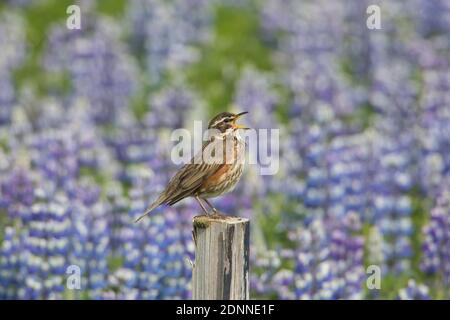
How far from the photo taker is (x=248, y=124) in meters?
13.7

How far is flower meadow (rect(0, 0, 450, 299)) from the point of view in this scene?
32.9 ft

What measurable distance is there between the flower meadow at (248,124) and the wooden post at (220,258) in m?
0.77

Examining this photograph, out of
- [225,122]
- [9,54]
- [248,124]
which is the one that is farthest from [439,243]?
[9,54]

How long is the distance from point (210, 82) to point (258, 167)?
4.16 m

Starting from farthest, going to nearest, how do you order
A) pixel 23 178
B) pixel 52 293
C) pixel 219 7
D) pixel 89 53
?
1. pixel 219 7
2. pixel 89 53
3. pixel 23 178
4. pixel 52 293

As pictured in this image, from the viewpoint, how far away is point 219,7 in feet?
65.2

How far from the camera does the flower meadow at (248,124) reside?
1003 centimetres

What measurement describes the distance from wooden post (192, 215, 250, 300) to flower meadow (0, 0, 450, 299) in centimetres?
77

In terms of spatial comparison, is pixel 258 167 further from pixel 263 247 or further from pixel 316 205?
pixel 263 247

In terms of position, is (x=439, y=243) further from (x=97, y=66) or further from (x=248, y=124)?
(x=97, y=66)

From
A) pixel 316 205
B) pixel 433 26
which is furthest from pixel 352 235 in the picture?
pixel 433 26

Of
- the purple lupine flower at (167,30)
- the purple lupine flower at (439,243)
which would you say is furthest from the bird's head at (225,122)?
the purple lupine flower at (167,30)

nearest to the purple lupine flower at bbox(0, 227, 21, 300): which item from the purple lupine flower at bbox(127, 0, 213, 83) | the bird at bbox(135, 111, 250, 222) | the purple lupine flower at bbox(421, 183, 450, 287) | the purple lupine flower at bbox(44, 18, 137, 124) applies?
the bird at bbox(135, 111, 250, 222)

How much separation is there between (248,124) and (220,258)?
23.2 ft
